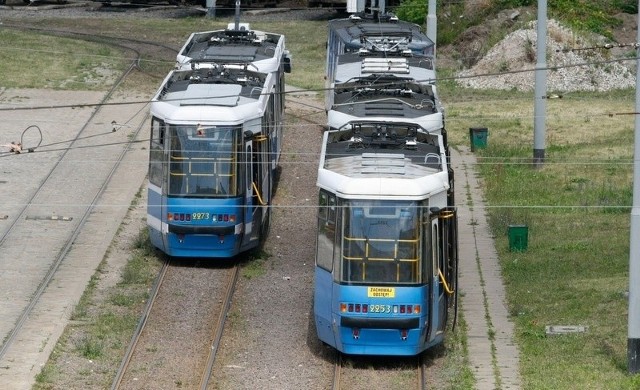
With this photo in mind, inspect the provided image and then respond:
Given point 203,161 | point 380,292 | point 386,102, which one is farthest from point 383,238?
point 203,161

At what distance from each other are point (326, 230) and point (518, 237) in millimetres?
7603

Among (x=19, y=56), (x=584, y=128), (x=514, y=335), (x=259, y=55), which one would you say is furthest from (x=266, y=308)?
(x=19, y=56)

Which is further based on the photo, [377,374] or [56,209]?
[56,209]

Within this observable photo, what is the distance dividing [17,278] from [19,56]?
24.7 m

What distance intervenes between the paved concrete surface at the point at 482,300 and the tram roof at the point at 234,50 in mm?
5032

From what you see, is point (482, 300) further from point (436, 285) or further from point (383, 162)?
point (383, 162)

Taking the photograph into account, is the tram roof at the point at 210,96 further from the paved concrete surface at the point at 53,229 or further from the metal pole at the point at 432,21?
the metal pole at the point at 432,21

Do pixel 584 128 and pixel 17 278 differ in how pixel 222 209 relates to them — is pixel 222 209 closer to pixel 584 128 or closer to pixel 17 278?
pixel 17 278

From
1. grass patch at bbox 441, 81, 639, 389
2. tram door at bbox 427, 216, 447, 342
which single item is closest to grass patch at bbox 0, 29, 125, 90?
grass patch at bbox 441, 81, 639, 389

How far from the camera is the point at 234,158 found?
85.3ft

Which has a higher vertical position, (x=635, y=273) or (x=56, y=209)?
(x=635, y=273)

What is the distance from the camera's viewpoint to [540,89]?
3453cm

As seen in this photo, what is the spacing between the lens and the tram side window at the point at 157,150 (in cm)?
2600

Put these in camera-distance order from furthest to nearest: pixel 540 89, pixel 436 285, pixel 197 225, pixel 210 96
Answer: pixel 540 89 < pixel 210 96 < pixel 197 225 < pixel 436 285
